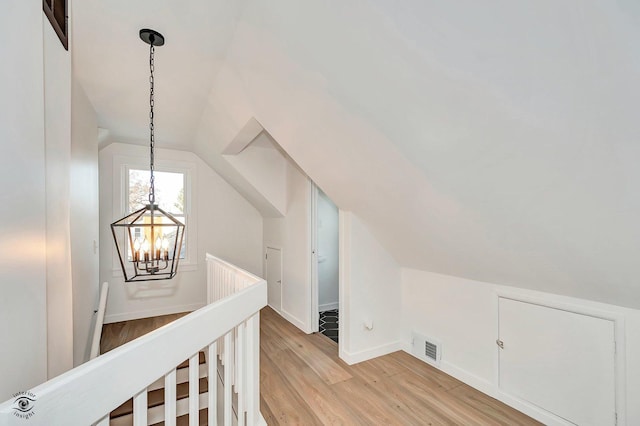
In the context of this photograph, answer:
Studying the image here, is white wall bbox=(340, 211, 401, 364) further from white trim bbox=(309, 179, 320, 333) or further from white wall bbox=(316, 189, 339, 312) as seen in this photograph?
white wall bbox=(316, 189, 339, 312)

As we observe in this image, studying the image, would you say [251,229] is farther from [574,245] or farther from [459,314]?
[574,245]

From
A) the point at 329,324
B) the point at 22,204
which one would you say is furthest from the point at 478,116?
the point at 329,324

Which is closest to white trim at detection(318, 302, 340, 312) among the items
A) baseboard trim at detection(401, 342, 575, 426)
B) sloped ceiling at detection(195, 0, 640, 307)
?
baseboard trim at detection(401, 342, 575, 426)

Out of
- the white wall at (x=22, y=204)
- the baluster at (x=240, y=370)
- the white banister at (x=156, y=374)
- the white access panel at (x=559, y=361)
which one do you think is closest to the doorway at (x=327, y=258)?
the white access panel at (x=559, y=361)

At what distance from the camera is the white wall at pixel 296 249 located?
3545mm

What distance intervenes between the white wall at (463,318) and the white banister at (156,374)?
1.88 metres

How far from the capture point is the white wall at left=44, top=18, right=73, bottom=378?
1049 mm

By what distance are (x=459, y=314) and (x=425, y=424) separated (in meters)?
0.98

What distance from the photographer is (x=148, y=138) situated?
372 cm

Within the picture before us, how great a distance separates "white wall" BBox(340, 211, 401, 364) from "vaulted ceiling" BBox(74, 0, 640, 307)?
0.38 m

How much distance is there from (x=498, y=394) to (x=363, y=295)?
1332mm

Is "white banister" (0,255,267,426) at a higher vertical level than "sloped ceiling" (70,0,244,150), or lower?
lower

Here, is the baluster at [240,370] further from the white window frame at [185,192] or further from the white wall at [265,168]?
the white window frame at [185,192]

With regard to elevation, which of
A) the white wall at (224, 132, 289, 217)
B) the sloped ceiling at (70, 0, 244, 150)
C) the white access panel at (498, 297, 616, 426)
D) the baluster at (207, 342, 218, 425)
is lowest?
the white access panel at (498, 297, 616, 426)
